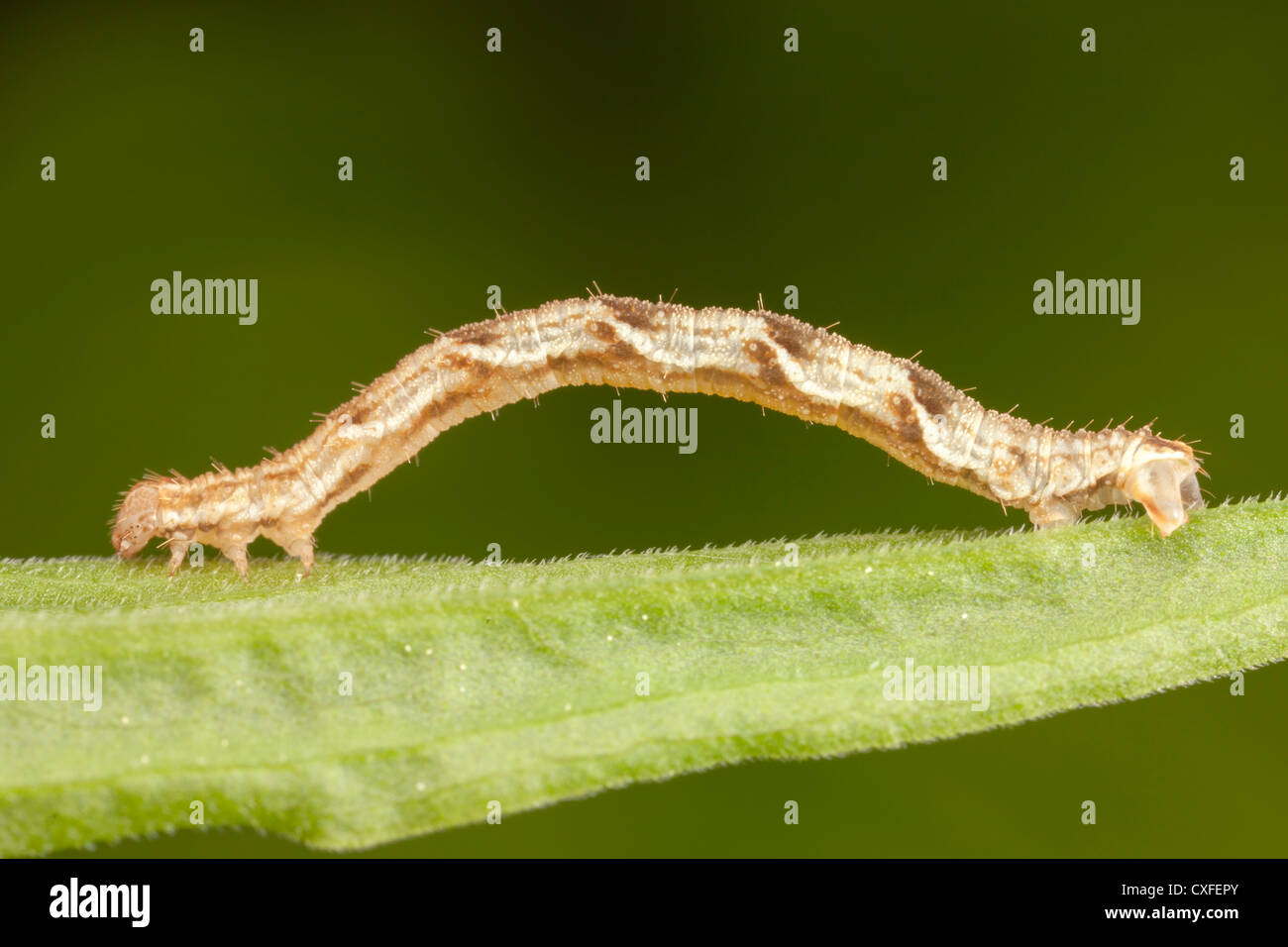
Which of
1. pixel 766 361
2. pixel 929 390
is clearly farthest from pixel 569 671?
pixel 929 390

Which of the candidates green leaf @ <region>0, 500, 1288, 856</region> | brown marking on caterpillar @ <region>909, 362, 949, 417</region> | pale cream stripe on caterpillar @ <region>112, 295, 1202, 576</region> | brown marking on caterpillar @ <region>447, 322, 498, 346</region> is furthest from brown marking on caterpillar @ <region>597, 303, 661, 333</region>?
green leaf @ <region>0, 500, 1288, 856</region>

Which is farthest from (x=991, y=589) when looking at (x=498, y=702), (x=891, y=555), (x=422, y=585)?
(x=422, y=585)

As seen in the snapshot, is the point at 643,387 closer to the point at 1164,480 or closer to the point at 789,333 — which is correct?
the point at 789,333

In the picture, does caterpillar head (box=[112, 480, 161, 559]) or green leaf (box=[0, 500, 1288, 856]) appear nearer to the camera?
green leaf (box=[0, 500, 1288, 856])

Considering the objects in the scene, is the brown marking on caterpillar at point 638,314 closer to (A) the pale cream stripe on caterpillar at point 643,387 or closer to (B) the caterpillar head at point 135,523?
(A) the pale cream stripe on caterpillar at point 643,387

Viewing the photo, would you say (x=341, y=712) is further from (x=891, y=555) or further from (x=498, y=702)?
(x=891, y=555)

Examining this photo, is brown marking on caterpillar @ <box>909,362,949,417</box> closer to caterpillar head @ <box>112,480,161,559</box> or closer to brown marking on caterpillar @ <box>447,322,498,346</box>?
brown marking on caterpillar @ <box>447,322,498,346</box>
